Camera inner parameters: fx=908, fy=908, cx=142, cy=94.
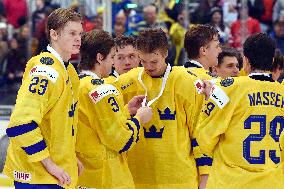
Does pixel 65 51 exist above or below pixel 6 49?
above

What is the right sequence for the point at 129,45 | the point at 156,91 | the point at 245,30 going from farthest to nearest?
the point at 245,30
the point at 129,45
the point at 156,91

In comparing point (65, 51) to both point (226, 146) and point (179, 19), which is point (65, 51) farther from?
point (179, 19)

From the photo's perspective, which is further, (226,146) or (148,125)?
(148,125)

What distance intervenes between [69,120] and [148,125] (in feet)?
2.42

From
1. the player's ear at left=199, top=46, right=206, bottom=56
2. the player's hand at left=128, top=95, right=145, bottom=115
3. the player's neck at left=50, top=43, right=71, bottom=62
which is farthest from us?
the player's ear at left=199, top=46, right=206, bottom=56

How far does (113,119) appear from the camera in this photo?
535 centimetres

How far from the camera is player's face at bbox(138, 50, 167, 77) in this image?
17.9 ft

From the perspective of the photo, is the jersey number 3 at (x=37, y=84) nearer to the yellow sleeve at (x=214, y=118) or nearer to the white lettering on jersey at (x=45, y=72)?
the white lettering on jersey at (x=45, y=72)

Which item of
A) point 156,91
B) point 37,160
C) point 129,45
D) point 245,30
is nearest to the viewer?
point 37,160

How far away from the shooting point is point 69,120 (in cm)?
498

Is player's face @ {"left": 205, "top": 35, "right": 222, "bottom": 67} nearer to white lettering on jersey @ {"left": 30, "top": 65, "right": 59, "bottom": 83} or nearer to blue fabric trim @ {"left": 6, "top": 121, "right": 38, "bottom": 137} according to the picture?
white lettering on jersey @ {"left": 30, "top": 65, "right": 59, "bottom": 83}

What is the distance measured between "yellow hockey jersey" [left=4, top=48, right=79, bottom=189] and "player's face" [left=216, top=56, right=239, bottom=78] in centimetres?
184

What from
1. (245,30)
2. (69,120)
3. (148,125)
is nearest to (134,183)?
(148,125)

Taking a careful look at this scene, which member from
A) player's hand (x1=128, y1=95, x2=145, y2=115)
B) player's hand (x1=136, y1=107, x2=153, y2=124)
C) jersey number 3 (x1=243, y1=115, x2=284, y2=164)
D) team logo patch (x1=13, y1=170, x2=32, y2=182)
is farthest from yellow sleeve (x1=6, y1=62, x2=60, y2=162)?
jersey number 3 (x1=243, y1=115, x2=284, y2=164)
